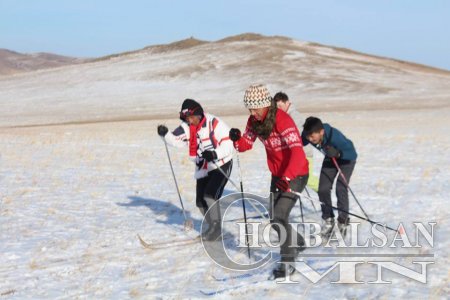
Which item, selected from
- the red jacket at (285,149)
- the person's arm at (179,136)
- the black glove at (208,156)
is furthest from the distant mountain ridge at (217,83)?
the red jacket at (285,149)

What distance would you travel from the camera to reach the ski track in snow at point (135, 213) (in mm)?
6582

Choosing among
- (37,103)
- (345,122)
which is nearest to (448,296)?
(345,122)

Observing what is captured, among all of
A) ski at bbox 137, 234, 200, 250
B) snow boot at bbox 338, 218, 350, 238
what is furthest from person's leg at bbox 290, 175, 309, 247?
ski at bbox 137, 234, 200, 250

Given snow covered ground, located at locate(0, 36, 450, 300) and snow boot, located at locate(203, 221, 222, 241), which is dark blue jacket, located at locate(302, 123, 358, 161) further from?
snow boot, located at locate(203, 221, 222, 241)

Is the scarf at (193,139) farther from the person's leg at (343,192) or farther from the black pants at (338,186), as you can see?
the person's leg at (343,192)

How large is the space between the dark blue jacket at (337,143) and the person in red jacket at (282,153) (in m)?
1.41

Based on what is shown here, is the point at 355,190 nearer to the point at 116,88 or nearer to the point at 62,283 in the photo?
the point at 62,283

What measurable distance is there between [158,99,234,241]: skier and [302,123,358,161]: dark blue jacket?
3.80 feet

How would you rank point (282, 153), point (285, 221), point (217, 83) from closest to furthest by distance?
1. point (285, 221)
2. point (282, 153)
3. point (217, 83)

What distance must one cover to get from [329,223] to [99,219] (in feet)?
13.7

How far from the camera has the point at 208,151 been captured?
26.6 ft

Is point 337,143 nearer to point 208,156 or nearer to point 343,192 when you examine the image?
point 343,192

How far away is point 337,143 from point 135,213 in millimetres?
4377

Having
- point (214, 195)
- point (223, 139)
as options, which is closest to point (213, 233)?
point (214, 195)
